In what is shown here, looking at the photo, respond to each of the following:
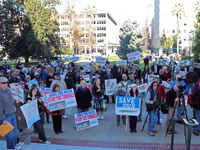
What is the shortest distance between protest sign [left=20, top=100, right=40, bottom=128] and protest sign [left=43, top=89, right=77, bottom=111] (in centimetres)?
115

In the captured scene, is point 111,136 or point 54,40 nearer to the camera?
point 111,136

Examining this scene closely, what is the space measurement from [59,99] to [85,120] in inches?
50.2

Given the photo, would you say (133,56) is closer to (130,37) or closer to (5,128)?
(5,128)

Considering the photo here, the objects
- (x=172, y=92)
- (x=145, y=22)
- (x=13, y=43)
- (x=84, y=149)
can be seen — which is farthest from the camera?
(x=145, y=22)

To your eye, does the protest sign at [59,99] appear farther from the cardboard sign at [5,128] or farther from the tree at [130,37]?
the tree at [130,37]

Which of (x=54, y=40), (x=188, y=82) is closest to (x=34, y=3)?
(x=54, y=40)

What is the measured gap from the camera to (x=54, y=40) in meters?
40.2

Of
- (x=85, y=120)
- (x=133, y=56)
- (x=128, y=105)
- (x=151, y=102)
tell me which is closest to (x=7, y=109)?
(x=85, y=120)

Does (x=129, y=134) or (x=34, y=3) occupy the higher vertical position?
(x=34, y=3)

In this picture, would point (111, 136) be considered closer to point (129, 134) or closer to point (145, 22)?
point (129, 134)

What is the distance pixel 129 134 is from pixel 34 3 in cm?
3515

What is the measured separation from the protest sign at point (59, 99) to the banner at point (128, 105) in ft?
5.53

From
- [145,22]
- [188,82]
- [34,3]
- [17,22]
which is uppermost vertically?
[145,22]

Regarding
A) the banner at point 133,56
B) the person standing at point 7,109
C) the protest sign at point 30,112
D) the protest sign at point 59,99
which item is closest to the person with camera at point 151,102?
the protest sign at point 59,99
